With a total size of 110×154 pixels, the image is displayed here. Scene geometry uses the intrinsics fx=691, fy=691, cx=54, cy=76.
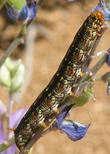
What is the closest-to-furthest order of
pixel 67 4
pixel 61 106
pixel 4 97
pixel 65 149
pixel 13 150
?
pixel 61 106
pixel 13 150
pixel 65 149
pixel 4 97
pixel 67 4

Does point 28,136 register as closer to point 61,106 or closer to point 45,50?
point 61,106

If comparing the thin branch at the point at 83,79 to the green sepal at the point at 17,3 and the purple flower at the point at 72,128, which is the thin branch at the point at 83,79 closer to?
the purple flower at the point at 72,128

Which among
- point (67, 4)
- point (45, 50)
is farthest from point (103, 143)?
point (67, 4)

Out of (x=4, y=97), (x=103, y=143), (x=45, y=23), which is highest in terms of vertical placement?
(x=45, y=23)

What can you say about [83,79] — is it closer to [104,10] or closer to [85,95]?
[85,95]

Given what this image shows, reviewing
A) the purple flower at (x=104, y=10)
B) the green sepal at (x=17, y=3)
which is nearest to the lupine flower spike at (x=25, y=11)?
the green sepal at (x=17, y=3)

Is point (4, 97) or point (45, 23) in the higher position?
point (45, 23)
